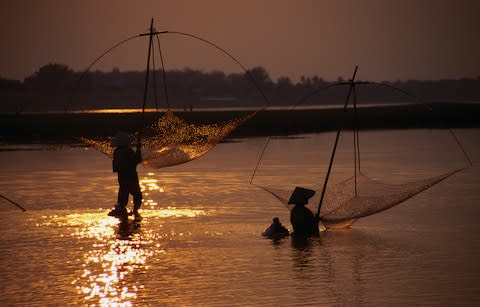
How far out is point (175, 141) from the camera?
19.0 meters

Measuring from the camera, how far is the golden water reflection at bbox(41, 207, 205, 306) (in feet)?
36.1

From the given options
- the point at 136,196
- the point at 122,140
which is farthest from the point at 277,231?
the point at 122,140

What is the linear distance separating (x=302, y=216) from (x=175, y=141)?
16.3 feet

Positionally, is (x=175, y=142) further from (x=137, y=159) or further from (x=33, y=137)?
(x=33, y=137)

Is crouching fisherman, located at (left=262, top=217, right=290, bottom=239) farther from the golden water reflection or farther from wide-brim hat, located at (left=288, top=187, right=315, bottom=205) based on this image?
the golden water reflection

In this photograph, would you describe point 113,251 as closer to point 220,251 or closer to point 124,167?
point 220,251

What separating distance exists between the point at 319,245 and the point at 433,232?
188 cm

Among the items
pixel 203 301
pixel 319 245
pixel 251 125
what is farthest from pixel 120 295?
pixel 251 125

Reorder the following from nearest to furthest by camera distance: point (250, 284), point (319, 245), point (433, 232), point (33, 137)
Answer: point (250, 284)
point (319, 245)
point (433, 232)
point (33, 137)

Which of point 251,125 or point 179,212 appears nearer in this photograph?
point 179,212

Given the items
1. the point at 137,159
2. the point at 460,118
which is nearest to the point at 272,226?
the point at 137,159

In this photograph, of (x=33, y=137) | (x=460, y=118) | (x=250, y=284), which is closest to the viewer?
(x=250, y=284)

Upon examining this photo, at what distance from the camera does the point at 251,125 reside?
6531cm

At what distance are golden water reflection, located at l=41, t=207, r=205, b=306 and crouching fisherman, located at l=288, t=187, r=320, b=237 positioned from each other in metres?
1.74
